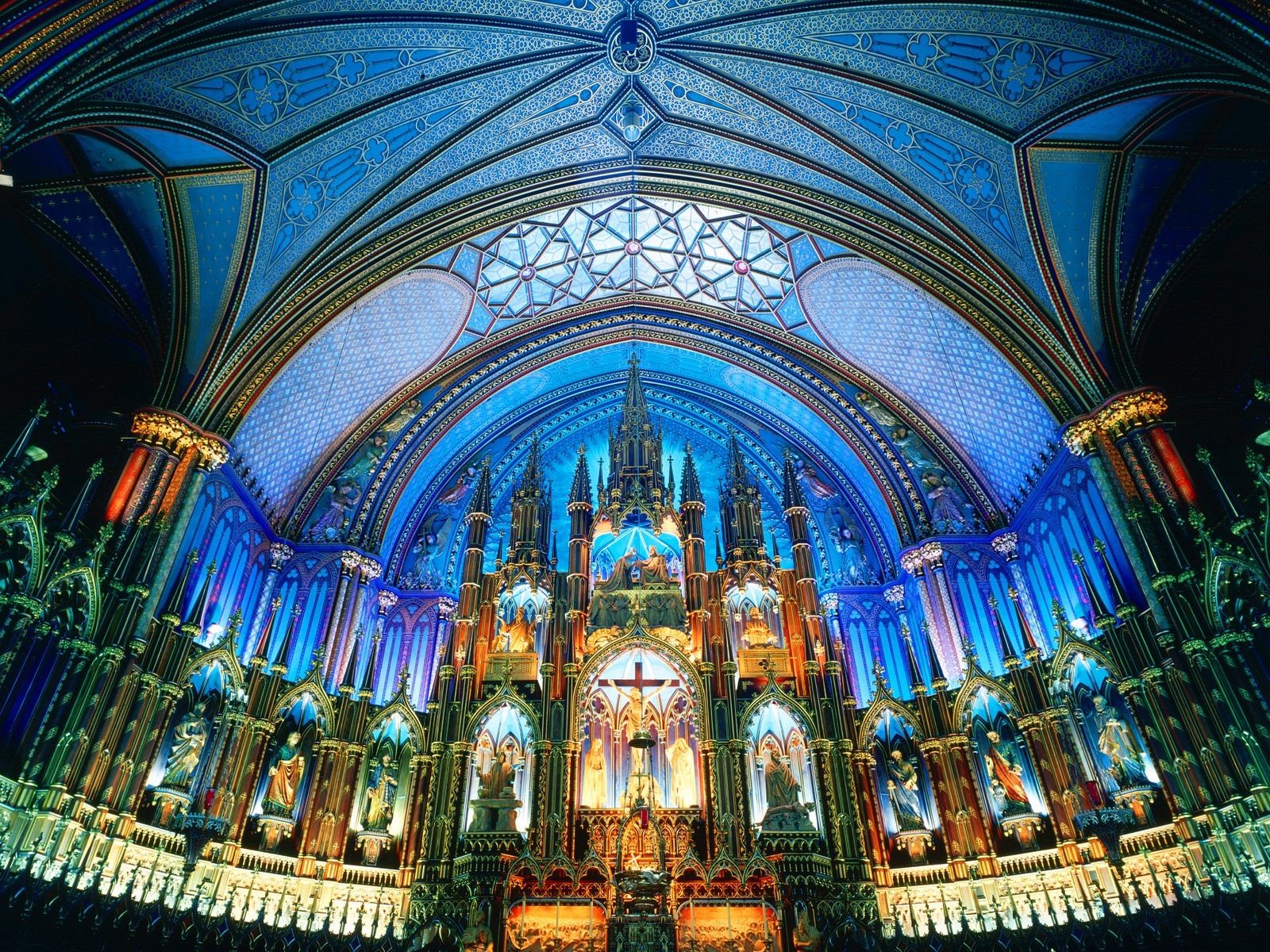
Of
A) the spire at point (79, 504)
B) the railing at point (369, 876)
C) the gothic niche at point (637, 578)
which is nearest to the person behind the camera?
the spire at point (79, 504)

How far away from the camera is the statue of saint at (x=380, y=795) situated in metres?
17.1

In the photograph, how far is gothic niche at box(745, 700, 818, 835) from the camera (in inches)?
640

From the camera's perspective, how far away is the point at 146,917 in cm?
1179

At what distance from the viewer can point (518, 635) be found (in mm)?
19938

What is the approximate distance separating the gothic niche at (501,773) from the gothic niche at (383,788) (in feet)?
5.27

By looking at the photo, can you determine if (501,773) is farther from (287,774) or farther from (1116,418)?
(1116,418)

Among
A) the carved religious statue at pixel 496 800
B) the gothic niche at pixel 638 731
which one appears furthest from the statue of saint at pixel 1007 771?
the carved religious statue at pixel 496 800

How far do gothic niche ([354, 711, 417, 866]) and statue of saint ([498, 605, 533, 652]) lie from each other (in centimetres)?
294

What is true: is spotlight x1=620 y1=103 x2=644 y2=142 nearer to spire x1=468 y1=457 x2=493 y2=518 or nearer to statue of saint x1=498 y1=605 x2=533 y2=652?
spire x1=468 y1=457 x2=493 y2=518

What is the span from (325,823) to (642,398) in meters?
14.2

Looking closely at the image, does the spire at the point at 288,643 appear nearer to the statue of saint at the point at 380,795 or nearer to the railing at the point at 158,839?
the statue of saint at the point at 380,795

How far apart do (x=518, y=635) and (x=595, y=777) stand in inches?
159

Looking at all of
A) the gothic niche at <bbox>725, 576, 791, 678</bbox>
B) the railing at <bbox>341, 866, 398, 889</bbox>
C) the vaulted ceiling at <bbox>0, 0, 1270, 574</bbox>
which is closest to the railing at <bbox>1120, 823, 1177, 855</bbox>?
the gothic niche at <bbox>725, 576, 791, 678</bbox>

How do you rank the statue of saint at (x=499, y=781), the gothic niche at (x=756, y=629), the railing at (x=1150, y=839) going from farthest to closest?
1. the gothic niche at (x=756, y=629)
2. the statue of saint at (x=499, y=781)
3. the railing at (x=1150, y=839)
